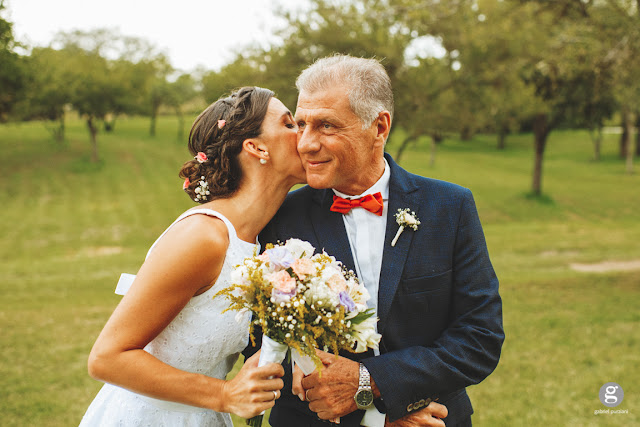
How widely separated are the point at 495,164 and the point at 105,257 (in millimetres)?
33356

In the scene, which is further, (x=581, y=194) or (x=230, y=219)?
(x=581, y=194)

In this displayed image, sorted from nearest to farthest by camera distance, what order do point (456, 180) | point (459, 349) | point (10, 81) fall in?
point (459, 349) < point (10, 81) < point (456, 180)

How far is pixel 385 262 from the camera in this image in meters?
2.71

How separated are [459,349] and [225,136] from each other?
5.58 feet

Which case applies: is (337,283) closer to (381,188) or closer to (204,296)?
(204,296)

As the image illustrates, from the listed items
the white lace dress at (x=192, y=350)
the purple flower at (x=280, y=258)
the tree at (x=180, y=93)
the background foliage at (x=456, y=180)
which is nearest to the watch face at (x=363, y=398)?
the white lace dress at (x=192, y=350)

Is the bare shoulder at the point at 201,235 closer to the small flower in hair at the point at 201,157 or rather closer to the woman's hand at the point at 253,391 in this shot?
the small flower in hair at the point at 201,157

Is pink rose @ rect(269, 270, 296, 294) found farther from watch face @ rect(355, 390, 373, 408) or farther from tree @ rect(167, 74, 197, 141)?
tree @ rect(167, 74, 197, 141)

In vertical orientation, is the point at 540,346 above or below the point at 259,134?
below

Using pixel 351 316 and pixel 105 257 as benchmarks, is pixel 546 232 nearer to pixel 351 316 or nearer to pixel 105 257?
pixel 105 257

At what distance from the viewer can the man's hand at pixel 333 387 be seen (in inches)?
99.3

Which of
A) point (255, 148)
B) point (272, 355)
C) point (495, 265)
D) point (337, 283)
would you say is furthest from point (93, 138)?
point (337, 283)

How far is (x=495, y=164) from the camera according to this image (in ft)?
138

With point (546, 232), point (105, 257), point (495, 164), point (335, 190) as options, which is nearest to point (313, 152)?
point (335, 190)
